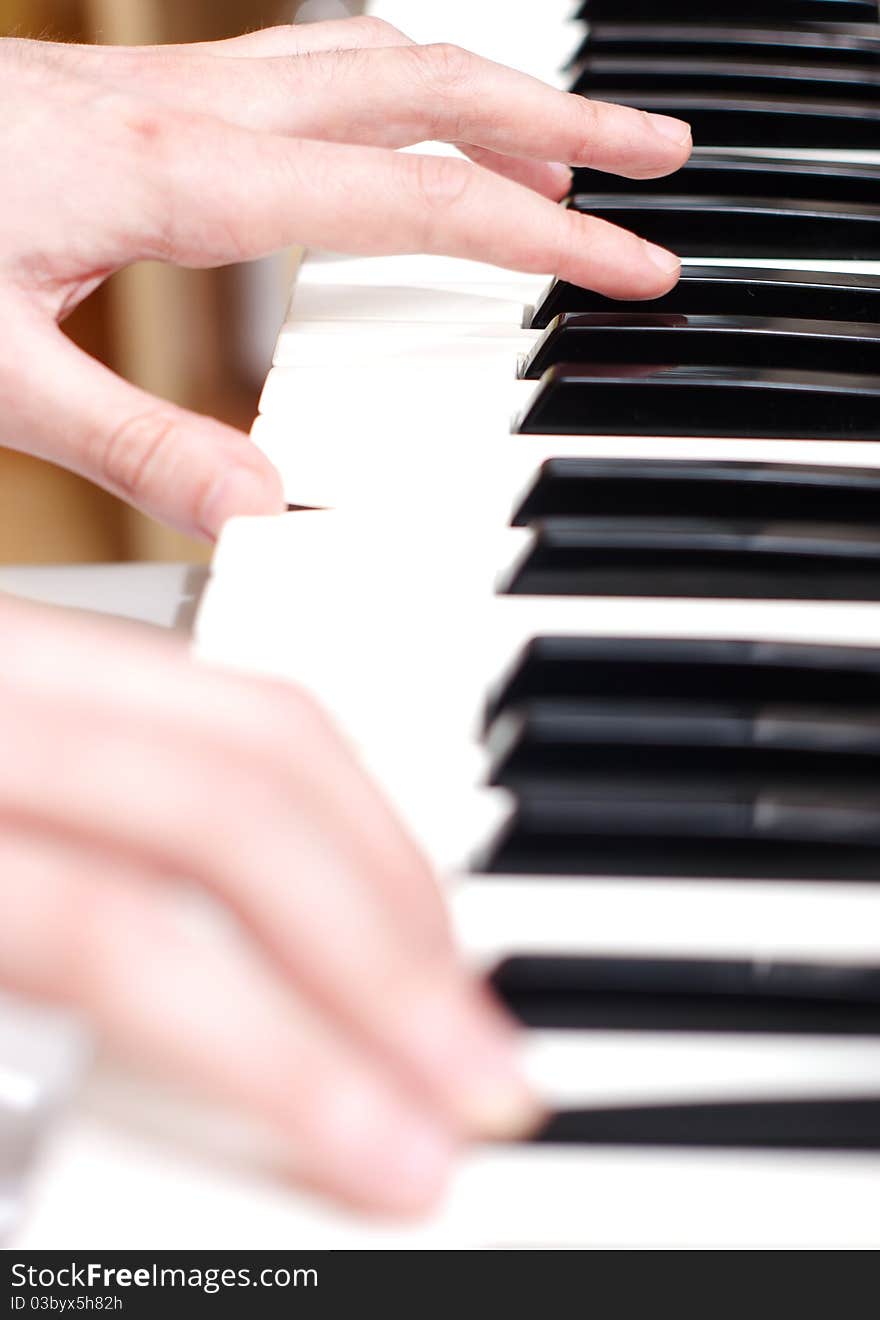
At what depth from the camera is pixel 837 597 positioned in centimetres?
55

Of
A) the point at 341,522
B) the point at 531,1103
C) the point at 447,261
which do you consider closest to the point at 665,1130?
the point at 531,1103

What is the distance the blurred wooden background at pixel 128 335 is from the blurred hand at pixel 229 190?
133 centimetres

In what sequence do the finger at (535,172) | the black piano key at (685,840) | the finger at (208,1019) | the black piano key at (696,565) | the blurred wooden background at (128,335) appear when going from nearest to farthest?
the finger at (208,1019), the black piano key at (685,840), the black piano key at (696,565), the finger at (535,172), the blurred wooden background at (128,335)

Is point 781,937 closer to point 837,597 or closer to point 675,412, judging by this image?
point 837,597

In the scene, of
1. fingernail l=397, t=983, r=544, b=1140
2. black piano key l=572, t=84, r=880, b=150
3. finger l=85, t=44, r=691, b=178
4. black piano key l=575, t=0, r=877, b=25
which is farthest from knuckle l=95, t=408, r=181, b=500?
black piano key l=575, t=0, r=877, b=25

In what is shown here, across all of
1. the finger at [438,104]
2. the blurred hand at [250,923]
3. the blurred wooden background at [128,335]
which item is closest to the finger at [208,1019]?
the blurred hand at [250,923]

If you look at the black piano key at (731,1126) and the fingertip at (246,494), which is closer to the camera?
the black piano key at (731,1126)

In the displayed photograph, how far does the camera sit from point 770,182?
2.78 ft

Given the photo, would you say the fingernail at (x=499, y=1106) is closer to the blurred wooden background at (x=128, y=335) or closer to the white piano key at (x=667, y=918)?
the white piano key at (x=667, y=918)

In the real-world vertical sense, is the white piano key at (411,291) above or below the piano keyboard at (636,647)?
above

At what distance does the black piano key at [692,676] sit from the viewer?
504 millimetres

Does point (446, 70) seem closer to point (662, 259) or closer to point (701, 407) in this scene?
point (662, 259)

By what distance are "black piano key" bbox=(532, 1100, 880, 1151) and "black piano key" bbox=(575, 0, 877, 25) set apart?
880 millimetres

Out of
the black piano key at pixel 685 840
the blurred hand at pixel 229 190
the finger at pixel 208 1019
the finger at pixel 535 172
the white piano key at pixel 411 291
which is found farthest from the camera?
the finger at pixel 535 172
